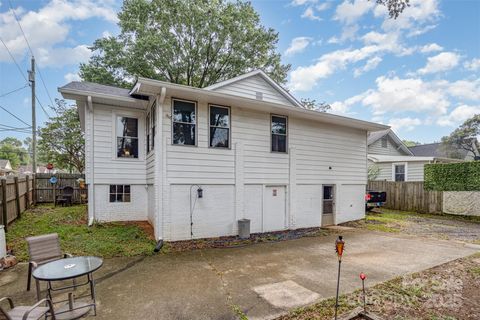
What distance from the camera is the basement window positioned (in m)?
8.95

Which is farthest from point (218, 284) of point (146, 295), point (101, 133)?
point (101, 133)

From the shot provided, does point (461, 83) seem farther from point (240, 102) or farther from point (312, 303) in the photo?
point (312, 303)

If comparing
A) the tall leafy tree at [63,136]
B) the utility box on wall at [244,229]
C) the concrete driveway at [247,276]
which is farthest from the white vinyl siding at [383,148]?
the tall leafy tree at [63,136]

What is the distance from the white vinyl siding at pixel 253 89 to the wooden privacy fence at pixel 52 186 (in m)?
9.61

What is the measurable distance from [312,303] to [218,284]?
166 cm

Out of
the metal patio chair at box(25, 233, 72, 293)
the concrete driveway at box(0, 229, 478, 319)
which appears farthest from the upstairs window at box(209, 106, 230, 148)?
the metal patio chair at box(25, 233, 72, 293)

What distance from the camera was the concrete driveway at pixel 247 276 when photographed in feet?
12.0

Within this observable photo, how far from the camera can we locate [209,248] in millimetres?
6895

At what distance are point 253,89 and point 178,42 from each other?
1091 centimetres

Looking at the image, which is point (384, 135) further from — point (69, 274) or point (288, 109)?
point (69, 274)

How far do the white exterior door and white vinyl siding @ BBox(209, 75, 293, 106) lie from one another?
4382 millimetres

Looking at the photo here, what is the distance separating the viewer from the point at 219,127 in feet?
26.1

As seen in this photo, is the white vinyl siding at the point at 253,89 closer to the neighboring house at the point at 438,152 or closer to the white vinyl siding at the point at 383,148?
the white vinyl siding at the point at 383,148

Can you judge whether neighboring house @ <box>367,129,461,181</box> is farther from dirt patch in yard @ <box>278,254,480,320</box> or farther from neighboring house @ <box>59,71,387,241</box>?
dirt patch in yard @ <box>278,254,480,320</box>
